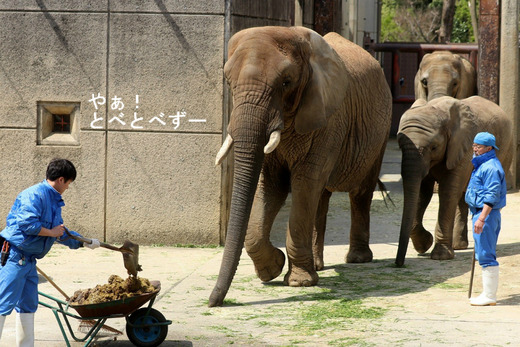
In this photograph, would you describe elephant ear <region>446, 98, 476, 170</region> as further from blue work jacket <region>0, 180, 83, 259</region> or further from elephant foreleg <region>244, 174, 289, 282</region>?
blue work jacket <region>0, 180, 83, 259</region>

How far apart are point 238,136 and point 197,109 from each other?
3.41 m

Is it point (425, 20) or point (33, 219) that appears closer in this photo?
point (33, 219)

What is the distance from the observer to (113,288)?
687 centimetres

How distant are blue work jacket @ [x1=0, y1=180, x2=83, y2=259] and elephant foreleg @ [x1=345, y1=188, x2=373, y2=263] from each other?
191 inches

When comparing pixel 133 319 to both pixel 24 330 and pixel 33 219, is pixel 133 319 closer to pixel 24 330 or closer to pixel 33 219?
pixel 24 330

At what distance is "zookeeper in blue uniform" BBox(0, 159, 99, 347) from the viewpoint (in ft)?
20.7

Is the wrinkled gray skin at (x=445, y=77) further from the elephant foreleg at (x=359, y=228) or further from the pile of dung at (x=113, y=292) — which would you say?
the pile of dung at (x=113, y=292)

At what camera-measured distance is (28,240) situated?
251 inches

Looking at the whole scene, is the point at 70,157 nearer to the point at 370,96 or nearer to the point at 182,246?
the point at 182,246

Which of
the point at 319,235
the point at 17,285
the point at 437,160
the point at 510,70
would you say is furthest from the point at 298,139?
the point at 510,70

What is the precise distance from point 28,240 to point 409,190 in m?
4.98

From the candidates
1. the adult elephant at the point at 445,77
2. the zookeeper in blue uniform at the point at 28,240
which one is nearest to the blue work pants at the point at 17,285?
the zookeeper in blue uniform at the point at 28,240

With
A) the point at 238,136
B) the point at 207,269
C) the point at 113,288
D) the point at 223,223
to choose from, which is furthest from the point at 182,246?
the point at 113,288

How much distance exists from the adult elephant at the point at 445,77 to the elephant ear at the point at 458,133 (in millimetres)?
6435
